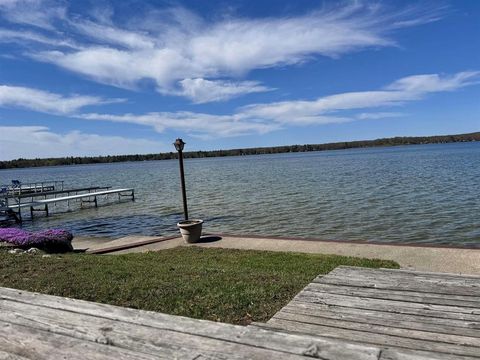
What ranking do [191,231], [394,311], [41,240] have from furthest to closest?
[191,231] → [41,240] → [394,311]

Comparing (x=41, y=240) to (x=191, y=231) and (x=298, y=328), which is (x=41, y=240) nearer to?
(x=191, y=231)

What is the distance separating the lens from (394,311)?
3.55m

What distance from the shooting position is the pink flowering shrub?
12023 mm

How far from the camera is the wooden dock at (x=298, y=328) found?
7.20 ft

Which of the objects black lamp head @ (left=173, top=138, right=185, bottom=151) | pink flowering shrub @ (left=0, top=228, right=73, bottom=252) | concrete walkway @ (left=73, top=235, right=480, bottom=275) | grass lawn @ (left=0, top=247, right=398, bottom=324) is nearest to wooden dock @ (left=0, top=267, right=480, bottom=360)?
grass lawn @ (left=0, top=247, right=398, bottom=324)

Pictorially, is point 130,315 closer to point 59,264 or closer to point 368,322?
point 368,322

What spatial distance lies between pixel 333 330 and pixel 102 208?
3097 cm

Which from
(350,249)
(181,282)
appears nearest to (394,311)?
(181,282)

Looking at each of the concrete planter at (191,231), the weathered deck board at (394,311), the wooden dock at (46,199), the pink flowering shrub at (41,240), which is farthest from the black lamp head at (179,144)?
the wooden dock at (46,199)

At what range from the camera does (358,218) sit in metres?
18.7

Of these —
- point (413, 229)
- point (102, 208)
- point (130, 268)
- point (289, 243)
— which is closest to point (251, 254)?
point (289, 243)

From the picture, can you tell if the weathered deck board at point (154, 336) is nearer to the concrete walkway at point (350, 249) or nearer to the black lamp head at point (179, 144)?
the concrete walkway at point (350, 249)

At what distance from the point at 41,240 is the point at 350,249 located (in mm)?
8488

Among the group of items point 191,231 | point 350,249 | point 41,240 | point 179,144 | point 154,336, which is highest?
point 179,144
